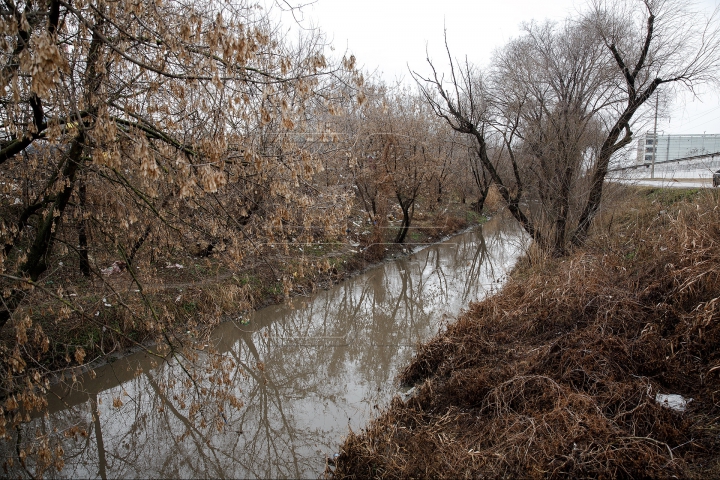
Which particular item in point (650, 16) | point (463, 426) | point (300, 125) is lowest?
point (463, 426)

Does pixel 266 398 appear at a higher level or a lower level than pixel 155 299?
lower

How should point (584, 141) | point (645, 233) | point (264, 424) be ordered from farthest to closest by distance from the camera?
point (584, 141)
point (645, 233)
point (264, 424)

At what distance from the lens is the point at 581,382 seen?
4.58 metres

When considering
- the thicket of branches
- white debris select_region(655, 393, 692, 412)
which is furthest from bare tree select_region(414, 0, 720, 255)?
white debris select_region(655, 393, 692, 412)

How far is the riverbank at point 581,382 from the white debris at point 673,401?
0.05 ft

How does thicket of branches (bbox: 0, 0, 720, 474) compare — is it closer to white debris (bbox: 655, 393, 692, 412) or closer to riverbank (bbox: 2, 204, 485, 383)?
riverbank (bbox: 2, 204, 485, 383)

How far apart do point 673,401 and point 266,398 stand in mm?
4644

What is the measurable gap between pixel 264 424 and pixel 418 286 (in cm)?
710

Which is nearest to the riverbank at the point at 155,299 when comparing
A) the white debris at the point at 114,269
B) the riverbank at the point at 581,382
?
the white debris at the point at 114,269

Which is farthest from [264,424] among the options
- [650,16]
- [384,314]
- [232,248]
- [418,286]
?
[650,16]

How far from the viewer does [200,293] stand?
28.0ft

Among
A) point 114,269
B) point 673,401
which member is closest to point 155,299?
point 114,269

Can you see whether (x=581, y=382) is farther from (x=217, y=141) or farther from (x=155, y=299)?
(x=155, y=299)

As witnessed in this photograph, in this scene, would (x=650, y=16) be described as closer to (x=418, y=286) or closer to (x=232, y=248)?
(x=418, y=286)
